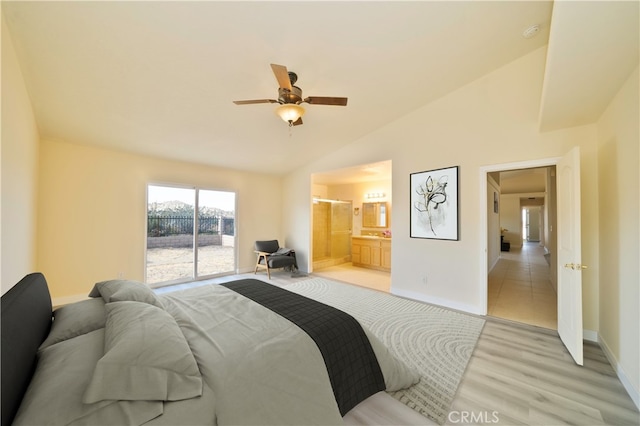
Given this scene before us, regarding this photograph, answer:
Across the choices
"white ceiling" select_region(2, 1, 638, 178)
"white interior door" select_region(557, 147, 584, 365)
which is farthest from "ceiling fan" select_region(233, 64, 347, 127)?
"white interior door" select_region(557, 147, 584, 365)

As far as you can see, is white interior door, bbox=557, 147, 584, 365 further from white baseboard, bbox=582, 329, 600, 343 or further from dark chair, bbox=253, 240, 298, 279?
dark chair, bbox=253, 240, 298, 279

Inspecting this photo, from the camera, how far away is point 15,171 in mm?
2287

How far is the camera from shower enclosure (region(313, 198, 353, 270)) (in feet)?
22.5

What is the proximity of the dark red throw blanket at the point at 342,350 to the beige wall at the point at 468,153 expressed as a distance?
256 centimetres

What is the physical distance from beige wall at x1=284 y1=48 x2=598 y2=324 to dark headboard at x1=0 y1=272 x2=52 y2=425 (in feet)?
13.9

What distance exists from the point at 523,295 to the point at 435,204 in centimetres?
238


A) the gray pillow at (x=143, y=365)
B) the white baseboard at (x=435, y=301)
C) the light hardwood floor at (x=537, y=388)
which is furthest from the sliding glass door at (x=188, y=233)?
the light hardwood floor at (x=537, y=388)

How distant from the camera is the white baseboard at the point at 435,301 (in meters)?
3.53

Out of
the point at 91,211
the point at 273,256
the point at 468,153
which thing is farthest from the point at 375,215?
the point at 91,211

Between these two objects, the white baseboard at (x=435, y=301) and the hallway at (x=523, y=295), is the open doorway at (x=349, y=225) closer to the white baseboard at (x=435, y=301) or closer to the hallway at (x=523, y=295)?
the white baseboard at (x=435, y=301)

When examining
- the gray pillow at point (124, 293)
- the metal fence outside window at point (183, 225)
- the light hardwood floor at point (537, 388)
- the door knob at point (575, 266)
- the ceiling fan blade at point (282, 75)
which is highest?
the ceiling fan blade at point (282, 75)

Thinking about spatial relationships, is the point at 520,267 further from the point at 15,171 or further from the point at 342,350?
the point at 15,171

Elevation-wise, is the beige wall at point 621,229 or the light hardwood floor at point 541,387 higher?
the beige wall at point 621,229

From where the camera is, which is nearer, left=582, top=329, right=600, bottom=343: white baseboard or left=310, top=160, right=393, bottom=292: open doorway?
left=582, top=329, right=600, bottom=343: white baseboard
